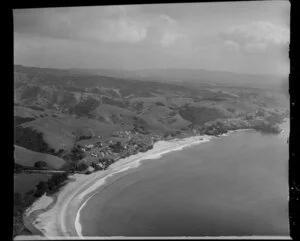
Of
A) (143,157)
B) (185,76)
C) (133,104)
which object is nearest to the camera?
(143,157)

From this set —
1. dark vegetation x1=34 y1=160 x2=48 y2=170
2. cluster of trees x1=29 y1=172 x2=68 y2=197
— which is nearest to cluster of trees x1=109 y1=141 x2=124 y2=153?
cluster of trees x1=29 y1=172 x2=68 y2=197

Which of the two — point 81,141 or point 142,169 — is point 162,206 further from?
point 81,141

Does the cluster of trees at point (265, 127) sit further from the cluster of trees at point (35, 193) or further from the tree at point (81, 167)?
the cluster of trees at point (35, 193)

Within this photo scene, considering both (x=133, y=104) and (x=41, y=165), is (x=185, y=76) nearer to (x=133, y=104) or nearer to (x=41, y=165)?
(x=133, y=104)

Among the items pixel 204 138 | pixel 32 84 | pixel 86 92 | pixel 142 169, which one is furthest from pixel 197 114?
pixel 32 84

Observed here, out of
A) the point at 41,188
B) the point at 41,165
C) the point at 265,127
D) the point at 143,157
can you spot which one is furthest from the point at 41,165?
the point at 265,127

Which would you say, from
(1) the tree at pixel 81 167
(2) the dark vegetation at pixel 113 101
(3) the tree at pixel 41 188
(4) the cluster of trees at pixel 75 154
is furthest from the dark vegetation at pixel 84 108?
(3) the tree at pixel 41 188
